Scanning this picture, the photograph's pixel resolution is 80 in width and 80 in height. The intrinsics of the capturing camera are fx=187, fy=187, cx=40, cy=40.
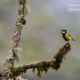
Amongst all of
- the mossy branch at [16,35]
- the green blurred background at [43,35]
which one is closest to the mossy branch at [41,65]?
the mossy branch at [16,35]

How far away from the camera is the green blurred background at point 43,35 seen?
12.4 metres

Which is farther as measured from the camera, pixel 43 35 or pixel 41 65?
pixel 43 35

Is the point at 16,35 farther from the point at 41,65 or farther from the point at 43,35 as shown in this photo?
the point at 43,35

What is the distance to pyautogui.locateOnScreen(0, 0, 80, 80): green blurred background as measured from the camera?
12377 mm

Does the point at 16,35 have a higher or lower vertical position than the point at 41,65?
higher

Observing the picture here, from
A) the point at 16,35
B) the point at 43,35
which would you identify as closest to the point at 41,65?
the point at 16,35

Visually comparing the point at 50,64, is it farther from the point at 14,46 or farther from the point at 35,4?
the point at 35,4

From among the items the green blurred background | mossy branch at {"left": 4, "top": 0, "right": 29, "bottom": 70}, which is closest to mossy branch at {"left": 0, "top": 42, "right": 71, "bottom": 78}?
mossy branch at {"left": 4, "top": 0, "right": 29, "bottom": 70}

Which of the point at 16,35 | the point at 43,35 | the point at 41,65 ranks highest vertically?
the point at 16,35

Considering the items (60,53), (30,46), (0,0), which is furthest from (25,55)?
(60,53)

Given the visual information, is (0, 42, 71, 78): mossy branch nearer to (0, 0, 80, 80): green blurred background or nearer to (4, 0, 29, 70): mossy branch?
(4, 0, 29, 70): mossy branch

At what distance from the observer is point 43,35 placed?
1410 cm

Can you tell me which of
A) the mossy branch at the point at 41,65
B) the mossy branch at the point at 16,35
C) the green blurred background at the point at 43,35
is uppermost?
the mossy branch at the point at 16,35

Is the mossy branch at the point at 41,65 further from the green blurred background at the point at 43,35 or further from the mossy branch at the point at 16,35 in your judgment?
the green blurred background at the point at 43,35
